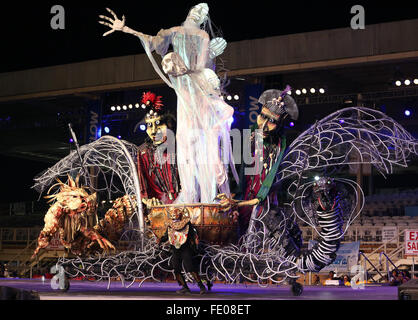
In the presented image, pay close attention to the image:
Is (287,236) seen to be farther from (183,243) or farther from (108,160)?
(108,160)

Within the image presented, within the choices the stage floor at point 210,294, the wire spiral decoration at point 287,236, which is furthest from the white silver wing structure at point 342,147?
the stage floor at point 210,294

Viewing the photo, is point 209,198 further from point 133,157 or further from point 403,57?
point 403,57

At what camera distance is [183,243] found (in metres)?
10.2

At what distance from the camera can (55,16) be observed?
15.6 meters

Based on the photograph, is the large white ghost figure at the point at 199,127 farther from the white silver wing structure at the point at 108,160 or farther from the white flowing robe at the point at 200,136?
the white silver wing structure at the point at 108,160

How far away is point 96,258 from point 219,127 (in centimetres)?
281

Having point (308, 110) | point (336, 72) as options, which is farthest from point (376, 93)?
point (308, 110)

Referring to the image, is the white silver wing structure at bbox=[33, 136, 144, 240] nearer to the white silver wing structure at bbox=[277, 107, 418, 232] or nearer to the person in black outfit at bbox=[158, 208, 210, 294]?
the person in black outfit at bbox=[158, 208, 210, 294]
